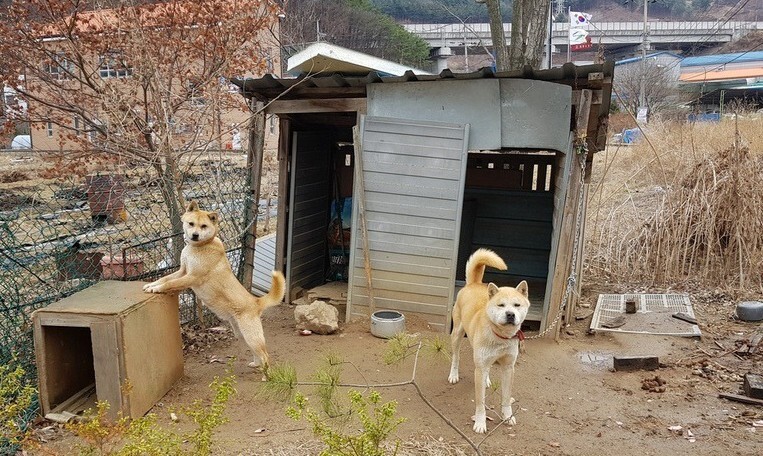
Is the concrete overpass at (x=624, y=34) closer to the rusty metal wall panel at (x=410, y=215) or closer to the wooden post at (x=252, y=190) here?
the wooden post at (x=252, y=190)

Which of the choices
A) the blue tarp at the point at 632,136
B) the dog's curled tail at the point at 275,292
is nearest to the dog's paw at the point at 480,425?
the dog's curled tail at the point at 275,292

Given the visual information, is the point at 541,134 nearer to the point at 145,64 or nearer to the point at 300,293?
the point at 300,293

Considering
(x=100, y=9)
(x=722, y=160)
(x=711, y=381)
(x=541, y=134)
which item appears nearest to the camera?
(x=711, y=381)

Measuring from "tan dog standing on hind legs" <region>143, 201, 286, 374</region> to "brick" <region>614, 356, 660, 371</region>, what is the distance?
3414 millimetres

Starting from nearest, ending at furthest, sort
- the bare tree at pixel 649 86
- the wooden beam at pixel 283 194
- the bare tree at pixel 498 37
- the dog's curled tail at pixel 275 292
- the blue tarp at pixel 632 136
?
the dog's curled tail at pixel 275 292 → the wooden beam at pixel 283 194 → the bare tree at pixel 498 37 → the blue tarp at pixel 632 136 → the bare tree at pixel 649 86

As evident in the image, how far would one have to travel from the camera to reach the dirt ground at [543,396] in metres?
4.38

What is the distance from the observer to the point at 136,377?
460 centimetres

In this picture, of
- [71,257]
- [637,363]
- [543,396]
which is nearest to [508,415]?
[543,396]

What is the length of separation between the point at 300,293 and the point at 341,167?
216cm

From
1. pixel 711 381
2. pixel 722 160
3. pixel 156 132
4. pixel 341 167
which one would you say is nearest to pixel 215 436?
pixel 156 132

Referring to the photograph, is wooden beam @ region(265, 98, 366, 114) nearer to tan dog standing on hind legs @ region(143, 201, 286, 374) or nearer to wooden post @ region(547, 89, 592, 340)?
wooden post @ region(547, 89, 592, 340)

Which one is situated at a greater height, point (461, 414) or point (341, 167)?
point (341, 167)

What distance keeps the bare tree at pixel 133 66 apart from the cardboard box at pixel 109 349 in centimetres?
197

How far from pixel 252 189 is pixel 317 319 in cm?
198
